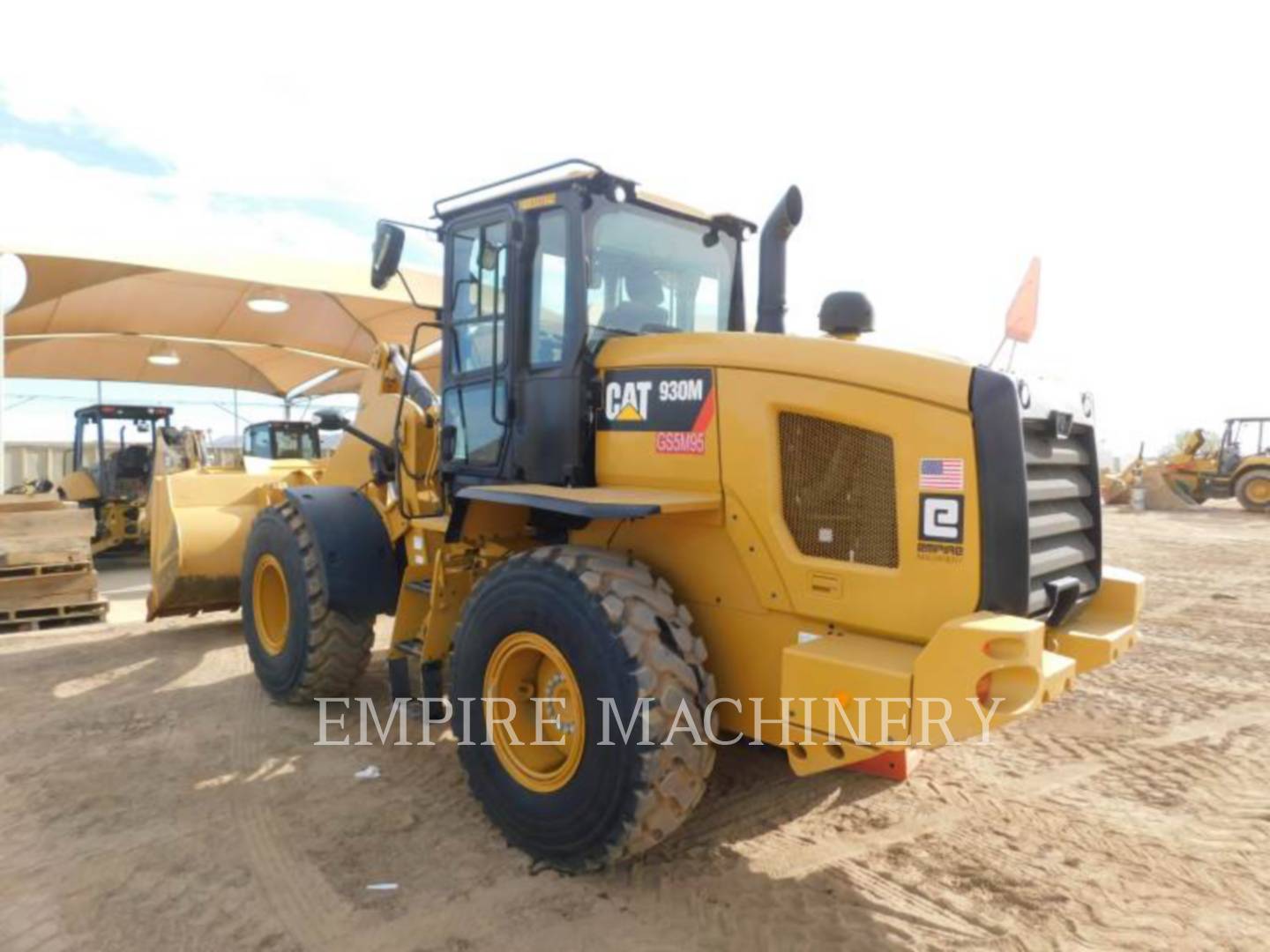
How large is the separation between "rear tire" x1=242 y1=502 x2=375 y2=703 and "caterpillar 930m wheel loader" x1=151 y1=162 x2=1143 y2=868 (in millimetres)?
437

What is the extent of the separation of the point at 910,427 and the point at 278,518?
3757 millimetres

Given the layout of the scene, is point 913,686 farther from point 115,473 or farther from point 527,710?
point 115,473

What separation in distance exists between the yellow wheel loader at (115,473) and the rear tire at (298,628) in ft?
31.3

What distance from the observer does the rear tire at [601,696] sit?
9.71 feet

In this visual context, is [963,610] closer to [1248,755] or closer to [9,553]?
[1248,755]

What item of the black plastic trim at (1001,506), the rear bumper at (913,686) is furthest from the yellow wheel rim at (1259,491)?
the black plastic trim at (1001,506)

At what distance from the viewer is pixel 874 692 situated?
273 cm

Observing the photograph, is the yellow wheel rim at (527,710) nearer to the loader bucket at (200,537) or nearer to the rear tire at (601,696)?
the rear tire at (601,696)

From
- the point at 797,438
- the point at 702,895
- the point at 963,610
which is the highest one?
the point at 797,438

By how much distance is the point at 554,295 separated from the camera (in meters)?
3.98

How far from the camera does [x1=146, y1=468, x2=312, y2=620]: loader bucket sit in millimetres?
6680

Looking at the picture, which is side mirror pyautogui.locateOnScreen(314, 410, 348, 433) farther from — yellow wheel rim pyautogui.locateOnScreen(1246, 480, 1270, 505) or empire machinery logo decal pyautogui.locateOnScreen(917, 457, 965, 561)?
yellow wheel rim pyautogui.locateOnScreen(1246, 480, 1270, 505)

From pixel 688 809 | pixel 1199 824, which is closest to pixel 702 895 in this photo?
pixel 688 809

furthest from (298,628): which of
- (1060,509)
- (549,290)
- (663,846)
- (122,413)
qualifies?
(122,413)
